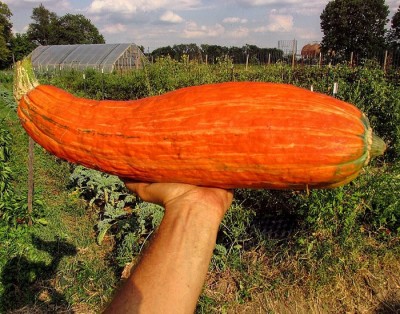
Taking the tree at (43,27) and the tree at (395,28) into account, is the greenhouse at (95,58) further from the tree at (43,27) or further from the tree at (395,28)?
the tree at (43,27)

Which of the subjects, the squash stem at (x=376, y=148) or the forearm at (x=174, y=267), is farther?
the squash stem at (x=376, y=148)

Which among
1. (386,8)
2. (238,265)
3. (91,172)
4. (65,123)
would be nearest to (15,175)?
(91,172)

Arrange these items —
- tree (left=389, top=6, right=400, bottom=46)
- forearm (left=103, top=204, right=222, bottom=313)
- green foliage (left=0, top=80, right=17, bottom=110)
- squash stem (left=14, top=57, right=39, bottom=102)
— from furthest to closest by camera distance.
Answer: tree (left=389, top=6, right=400, bottom=46) → green foliage (left=0, top=80, right=17, bottom=110) → squash stem (left=14, top=57, right=39, bottom=102) → forearm (left=103, top=204, right=222, bottom=313)

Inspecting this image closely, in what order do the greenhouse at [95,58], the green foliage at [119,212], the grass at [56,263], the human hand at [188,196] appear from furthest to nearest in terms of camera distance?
the greenhouse at [95,58] → the green foliage at [119,212] → the grass at [56,263] → the human hand at [188,196]

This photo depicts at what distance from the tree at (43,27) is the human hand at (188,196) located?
92296mm

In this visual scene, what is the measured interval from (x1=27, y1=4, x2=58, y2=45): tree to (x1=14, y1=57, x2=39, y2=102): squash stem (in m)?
91.8

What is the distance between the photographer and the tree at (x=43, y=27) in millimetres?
84688

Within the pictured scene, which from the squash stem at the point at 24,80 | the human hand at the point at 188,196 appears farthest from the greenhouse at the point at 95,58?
the human hand at the point at 188,196

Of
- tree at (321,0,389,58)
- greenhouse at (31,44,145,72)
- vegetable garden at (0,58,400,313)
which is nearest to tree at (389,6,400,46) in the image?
tree at (321,0,389,58)

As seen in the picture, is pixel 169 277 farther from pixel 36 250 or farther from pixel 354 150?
pixel 36 250

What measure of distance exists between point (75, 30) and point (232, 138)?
92345mm

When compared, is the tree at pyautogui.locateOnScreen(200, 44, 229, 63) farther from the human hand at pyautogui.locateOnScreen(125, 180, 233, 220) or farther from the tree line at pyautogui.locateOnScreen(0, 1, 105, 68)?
the tree line at pyautogui.locateOnScreen(0, 1, 105, 68)

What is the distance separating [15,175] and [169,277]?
310 inches

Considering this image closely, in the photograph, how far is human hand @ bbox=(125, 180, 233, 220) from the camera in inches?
58.2
